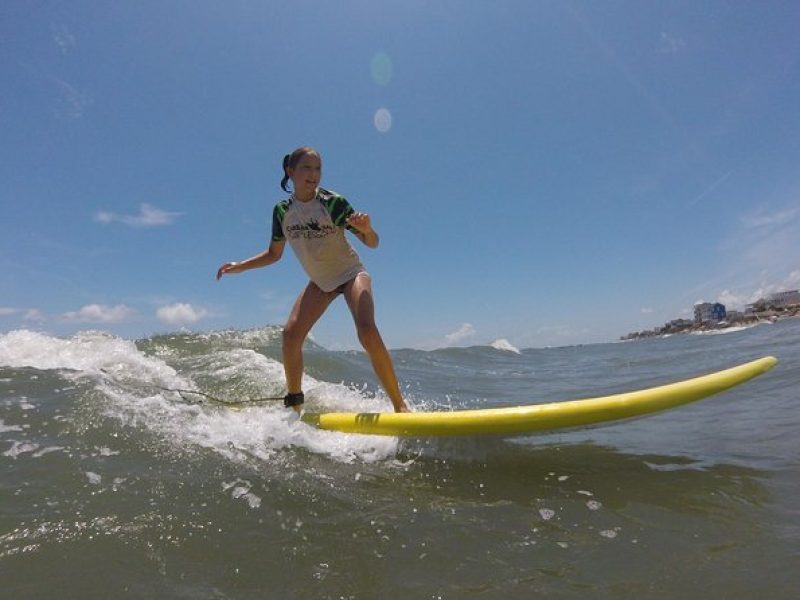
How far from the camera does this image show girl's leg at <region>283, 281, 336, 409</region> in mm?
4059

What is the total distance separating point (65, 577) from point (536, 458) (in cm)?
248

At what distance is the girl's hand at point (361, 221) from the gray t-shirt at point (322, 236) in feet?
0.55

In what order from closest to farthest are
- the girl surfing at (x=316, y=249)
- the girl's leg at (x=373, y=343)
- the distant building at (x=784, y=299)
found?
the girl's leg at (x=373, y=343), the girl surfing at (x=316, y=249), the distant building at (x=784, y=299)

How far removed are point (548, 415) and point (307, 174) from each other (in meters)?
2.46

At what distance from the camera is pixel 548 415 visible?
9.57 ft

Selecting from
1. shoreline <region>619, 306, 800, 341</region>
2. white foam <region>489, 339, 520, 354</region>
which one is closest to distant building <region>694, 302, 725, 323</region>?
shoreline <region>619, 306, 800, 341</region>

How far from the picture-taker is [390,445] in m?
3.38

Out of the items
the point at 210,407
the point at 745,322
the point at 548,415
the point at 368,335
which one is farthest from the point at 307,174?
the point at 745,322

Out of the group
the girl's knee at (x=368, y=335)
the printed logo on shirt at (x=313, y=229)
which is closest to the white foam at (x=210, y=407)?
the girl's knee at (x=368, y=335)

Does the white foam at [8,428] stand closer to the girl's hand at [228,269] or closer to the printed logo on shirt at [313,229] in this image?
the girl's hand at [228,269]

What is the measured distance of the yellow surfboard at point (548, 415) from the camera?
9.57 feet

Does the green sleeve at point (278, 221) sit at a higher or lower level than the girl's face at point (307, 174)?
lower

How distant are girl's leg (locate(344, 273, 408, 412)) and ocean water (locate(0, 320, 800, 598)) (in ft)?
1.31

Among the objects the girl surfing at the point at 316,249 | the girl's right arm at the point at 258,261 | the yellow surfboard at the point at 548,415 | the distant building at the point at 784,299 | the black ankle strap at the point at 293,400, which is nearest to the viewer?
the yellow surfboard at the point at 548,415
